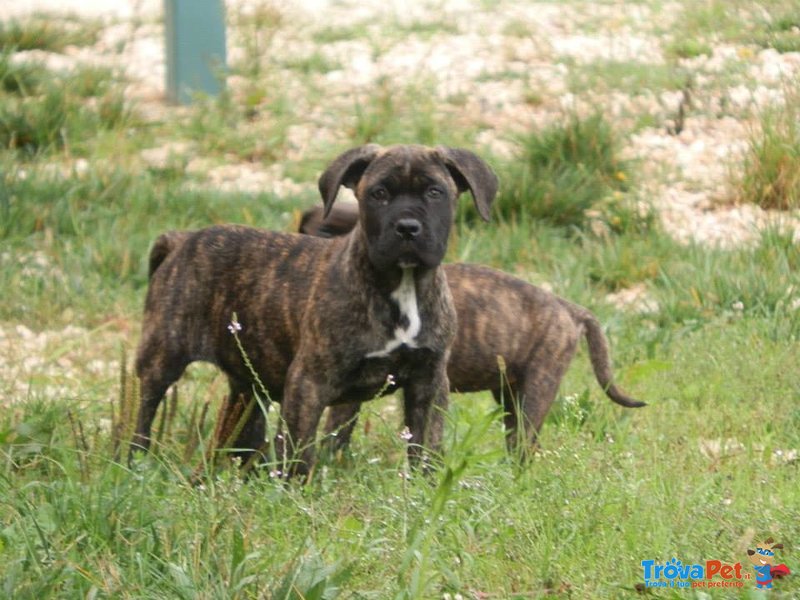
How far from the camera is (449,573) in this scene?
418 centimetres

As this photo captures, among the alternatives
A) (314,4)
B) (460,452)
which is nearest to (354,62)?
(314,4)

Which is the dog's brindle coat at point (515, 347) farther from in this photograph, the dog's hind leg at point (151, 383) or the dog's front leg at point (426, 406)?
the dog's hind leg at point (151, 383)

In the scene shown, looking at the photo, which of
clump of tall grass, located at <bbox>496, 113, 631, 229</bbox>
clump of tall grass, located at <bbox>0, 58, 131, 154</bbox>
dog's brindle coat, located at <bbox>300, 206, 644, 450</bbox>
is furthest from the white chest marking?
clump of tall grass, located at <bbox>0, 58, 131, 154</bbox>

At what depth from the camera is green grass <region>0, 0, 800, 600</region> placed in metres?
4.20

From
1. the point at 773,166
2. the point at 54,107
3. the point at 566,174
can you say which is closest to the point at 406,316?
the point at 566,174

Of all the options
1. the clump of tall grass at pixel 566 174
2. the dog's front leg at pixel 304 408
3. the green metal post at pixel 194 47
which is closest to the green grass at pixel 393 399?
the clump of tall grass at pixel 566 174

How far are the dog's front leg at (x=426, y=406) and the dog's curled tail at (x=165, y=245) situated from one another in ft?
4.33

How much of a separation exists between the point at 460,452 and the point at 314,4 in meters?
9.39

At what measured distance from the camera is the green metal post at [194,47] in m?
10.9

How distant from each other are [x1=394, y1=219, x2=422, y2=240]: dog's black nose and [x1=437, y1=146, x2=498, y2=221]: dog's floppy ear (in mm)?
362

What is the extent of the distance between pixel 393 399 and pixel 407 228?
6.69 ft

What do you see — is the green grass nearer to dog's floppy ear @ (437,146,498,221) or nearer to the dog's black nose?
the dog's black nose

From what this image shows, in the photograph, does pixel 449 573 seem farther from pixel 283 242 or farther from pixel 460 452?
pixel 283 242

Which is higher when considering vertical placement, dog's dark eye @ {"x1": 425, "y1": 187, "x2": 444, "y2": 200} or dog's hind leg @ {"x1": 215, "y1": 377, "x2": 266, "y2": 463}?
dog's dark eye @ {"x1": 425, "y1": 187, "x2": 444, "y2": 200}
